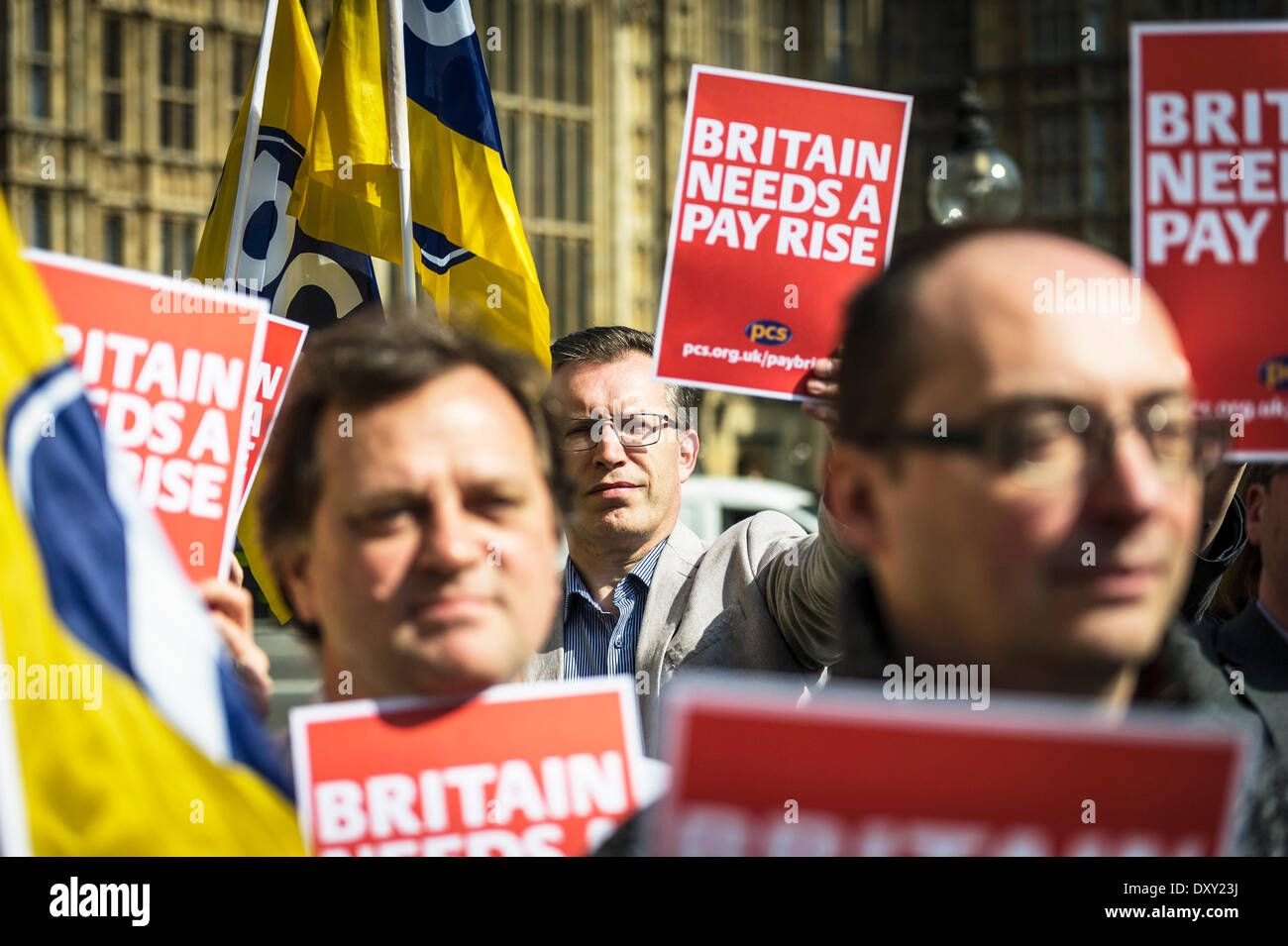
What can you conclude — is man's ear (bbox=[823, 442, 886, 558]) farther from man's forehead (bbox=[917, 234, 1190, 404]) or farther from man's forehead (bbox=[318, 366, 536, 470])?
man's forehead (bbox=[318, 366, 536, 470])

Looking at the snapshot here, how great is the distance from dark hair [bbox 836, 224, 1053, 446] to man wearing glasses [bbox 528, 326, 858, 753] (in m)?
1.34

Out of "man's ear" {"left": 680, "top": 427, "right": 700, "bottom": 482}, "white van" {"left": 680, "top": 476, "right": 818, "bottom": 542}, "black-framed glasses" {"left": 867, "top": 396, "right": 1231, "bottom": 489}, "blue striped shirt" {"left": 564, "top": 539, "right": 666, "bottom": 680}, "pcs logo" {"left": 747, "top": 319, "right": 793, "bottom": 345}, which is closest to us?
"black-framed glasses" {"left": 867, "top": 396, "right": 1231, "bottom": 489}

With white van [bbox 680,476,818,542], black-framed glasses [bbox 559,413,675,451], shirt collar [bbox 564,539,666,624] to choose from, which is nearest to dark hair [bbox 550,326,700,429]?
black-framed glasses [bbox 559,413,675,451]

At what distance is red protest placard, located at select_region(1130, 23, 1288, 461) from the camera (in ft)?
5.67

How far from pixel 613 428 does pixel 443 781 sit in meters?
A: 1.42

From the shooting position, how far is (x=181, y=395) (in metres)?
2.03

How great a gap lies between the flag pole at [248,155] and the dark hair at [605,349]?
0.75m

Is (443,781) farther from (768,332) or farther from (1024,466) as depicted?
(768,332)

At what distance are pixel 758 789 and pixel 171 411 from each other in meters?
1.09

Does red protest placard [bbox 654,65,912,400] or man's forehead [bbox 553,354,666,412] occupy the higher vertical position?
red protest placard [bbox 654,65,912,400]

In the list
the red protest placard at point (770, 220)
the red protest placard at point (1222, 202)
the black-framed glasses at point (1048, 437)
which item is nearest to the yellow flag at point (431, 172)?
the red protest placard at point (770, 220)

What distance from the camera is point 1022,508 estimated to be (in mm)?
1134

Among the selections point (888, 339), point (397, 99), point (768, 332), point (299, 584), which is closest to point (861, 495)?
point (888, 339)
